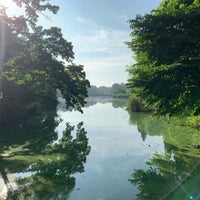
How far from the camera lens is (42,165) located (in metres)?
17.2

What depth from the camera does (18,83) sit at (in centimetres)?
3428

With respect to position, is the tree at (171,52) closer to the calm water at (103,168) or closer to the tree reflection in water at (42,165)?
the calm water at (103,168)

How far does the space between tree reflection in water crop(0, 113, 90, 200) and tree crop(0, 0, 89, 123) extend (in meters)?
8.42

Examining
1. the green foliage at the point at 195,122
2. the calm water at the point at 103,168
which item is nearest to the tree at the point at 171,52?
the calm water at the point at 103,168

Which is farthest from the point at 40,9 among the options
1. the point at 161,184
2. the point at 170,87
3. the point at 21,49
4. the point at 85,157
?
the point at 161,184

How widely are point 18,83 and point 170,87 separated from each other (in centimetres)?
2304

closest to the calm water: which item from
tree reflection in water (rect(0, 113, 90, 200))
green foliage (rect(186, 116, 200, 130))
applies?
tree reflection in water (rect(0, 113, 90, 200))

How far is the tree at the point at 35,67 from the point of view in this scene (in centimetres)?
3366

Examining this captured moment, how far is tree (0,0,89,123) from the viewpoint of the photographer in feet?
110

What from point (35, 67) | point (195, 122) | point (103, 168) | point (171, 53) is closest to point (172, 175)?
point (103, 168)

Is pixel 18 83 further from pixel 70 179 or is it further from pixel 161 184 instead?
pixel 161 184

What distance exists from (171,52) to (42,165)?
385 inches

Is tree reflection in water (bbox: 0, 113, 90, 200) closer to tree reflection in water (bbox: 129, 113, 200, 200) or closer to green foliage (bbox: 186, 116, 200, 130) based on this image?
tree reflection in water (bbox: 129, 113, 200, 200)

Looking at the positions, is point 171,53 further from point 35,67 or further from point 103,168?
point 35,67
